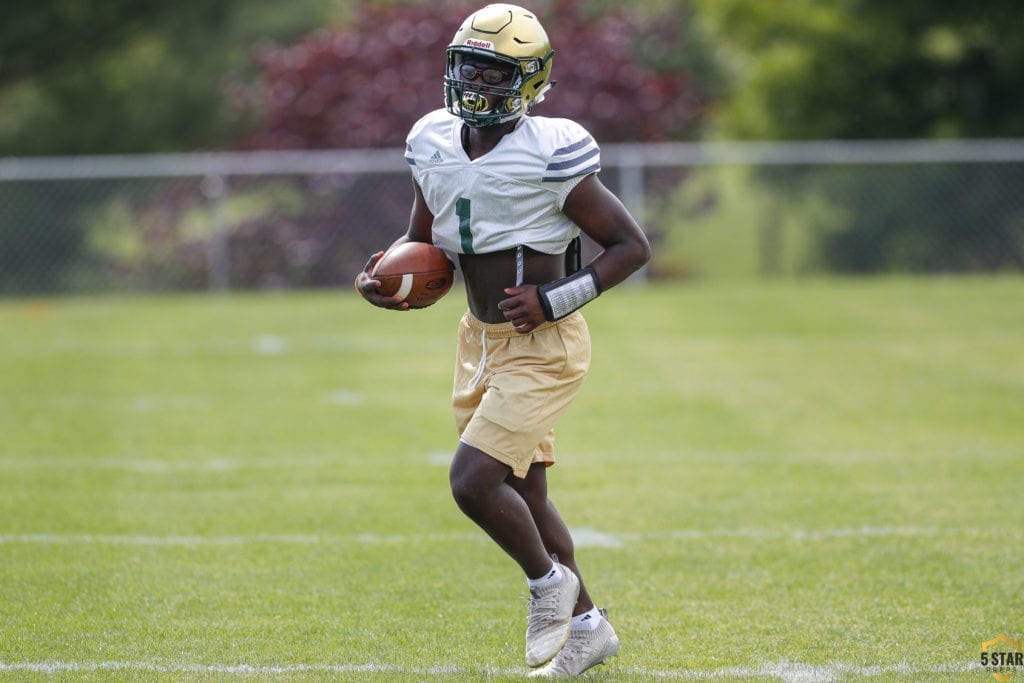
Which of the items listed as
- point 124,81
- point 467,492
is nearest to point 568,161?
point 467,492

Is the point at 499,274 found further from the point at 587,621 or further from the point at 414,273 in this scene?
the point at 587,621

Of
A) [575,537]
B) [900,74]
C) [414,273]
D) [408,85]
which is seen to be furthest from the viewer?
[900,74]

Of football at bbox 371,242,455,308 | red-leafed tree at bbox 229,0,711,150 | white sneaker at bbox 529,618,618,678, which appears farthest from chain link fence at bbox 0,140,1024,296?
white sneaker at bbox 529,618,618,678

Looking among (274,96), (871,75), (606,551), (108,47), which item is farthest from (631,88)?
(606,551)

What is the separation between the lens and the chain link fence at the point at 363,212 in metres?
16.4

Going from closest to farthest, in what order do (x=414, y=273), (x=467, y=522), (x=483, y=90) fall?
(x=483, y=90) → (x=414, y=273) → (x=467, y=522)

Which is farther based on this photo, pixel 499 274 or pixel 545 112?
pixel 545 112

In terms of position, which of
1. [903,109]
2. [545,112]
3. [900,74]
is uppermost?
[900,74]

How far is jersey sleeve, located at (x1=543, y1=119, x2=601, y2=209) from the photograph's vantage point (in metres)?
4.28

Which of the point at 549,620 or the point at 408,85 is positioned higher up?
the point at 549,620

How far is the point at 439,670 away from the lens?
13.9 ft

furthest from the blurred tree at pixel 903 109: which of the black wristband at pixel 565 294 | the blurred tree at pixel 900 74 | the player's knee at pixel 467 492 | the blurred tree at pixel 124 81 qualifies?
the player's knee at pixel 467 492

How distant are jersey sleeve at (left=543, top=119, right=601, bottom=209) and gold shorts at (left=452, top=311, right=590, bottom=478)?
43 centimetres

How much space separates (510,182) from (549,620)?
133cm
